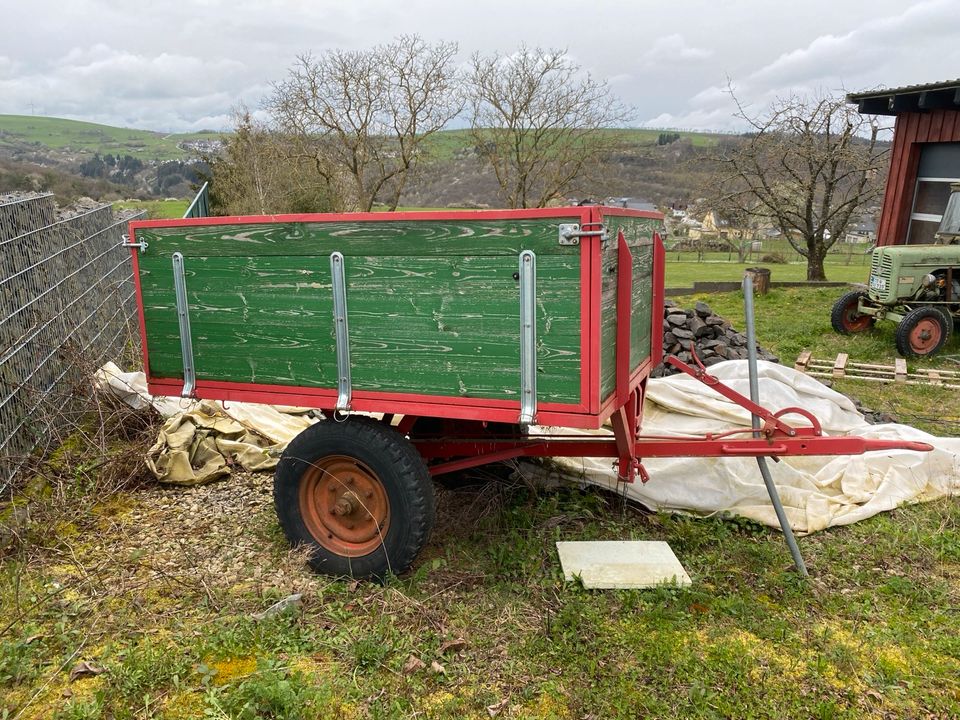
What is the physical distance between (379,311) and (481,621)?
1.64 metres

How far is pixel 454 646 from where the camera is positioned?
124 inches

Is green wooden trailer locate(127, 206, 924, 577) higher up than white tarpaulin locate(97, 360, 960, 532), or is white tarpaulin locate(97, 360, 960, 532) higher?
green wooden trailer locate(127, 206, 924, 577)

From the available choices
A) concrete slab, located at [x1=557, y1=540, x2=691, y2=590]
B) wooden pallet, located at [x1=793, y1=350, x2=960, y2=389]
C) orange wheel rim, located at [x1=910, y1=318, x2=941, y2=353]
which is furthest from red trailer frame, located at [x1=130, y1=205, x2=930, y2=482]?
orange wheel rim, located at [x1=910, y1=318, x2=941, y2=353]

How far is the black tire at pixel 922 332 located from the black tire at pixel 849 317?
121cm

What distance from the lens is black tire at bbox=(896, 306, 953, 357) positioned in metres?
A: 9.58

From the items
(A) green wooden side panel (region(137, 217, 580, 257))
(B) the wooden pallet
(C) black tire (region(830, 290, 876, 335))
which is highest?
(A) green wooden side panel (region(137, 217, 580, 257))

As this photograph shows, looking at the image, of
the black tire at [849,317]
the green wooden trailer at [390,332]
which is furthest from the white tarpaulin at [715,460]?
the black tire at [849,317]

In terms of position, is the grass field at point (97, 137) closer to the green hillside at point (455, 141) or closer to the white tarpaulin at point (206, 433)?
the green hillside at point (455, 141)

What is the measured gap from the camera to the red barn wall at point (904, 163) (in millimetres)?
11891

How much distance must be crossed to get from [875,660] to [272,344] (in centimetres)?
334

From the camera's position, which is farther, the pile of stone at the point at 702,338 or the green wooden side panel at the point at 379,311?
the pile of stone at the point at 702,338

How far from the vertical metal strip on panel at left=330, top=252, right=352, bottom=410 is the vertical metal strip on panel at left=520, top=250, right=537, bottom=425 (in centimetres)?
95

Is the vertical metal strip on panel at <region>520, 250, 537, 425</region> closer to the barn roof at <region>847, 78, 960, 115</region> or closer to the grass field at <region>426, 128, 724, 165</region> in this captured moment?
the barn roof at <region>847, 78, 960, 115</region>

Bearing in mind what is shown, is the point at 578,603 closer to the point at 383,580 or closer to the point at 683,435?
the point at 383,580
